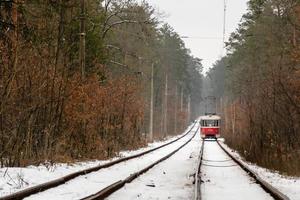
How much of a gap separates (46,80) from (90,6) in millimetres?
11891

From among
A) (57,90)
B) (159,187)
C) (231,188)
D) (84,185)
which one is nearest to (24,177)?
(84,185)

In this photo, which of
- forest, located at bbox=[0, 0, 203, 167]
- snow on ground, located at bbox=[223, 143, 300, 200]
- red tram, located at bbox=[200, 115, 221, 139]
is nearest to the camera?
snow on ground, located at bbox=[223, 143, 300, 200]

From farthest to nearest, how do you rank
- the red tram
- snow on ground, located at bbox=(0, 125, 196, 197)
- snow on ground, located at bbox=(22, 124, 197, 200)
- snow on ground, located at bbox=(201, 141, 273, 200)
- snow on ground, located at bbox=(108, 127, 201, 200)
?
1. the red tram
2. snow on ground, located at bbox=(0, 125, 196, 197)
3. snow on ground, located at bbox=(201, 141, 273, 200)
4. snow on ground, located at bbox=(108, 127, 201, 200)
5. snow on ground, located at bbox=(22, 124, 197, 200)

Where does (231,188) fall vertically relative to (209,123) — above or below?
below

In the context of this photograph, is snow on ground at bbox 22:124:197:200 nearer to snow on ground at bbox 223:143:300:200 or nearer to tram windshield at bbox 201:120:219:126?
snow on ground at bbox 223:143:300:200

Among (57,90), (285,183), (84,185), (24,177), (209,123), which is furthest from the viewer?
(209,123)

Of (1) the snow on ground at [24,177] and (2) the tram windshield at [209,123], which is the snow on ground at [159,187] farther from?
(2) the tram windshield at [209,123]

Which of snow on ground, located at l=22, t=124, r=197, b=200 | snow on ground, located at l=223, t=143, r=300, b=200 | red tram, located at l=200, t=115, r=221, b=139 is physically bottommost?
snow on ground, located at l=223, t=143, r=300, b=200

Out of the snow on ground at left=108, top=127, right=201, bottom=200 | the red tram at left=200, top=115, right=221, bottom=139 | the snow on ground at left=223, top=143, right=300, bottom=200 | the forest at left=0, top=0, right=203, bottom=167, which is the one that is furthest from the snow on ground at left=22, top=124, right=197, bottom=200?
the red tram at left=200, top=115, right=221, bottom=139

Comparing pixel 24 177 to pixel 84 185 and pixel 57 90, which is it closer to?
pixel 84 185

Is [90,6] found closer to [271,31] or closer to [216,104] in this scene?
[271,31]

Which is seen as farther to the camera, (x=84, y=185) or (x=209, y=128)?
(x=209, y=128)

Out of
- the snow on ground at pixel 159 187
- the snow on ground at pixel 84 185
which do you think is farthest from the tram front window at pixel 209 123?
the snow on ground at pixel 159 187

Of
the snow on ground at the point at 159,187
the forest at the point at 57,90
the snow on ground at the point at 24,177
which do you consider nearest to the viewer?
the snow on ground at the point at 159,187
